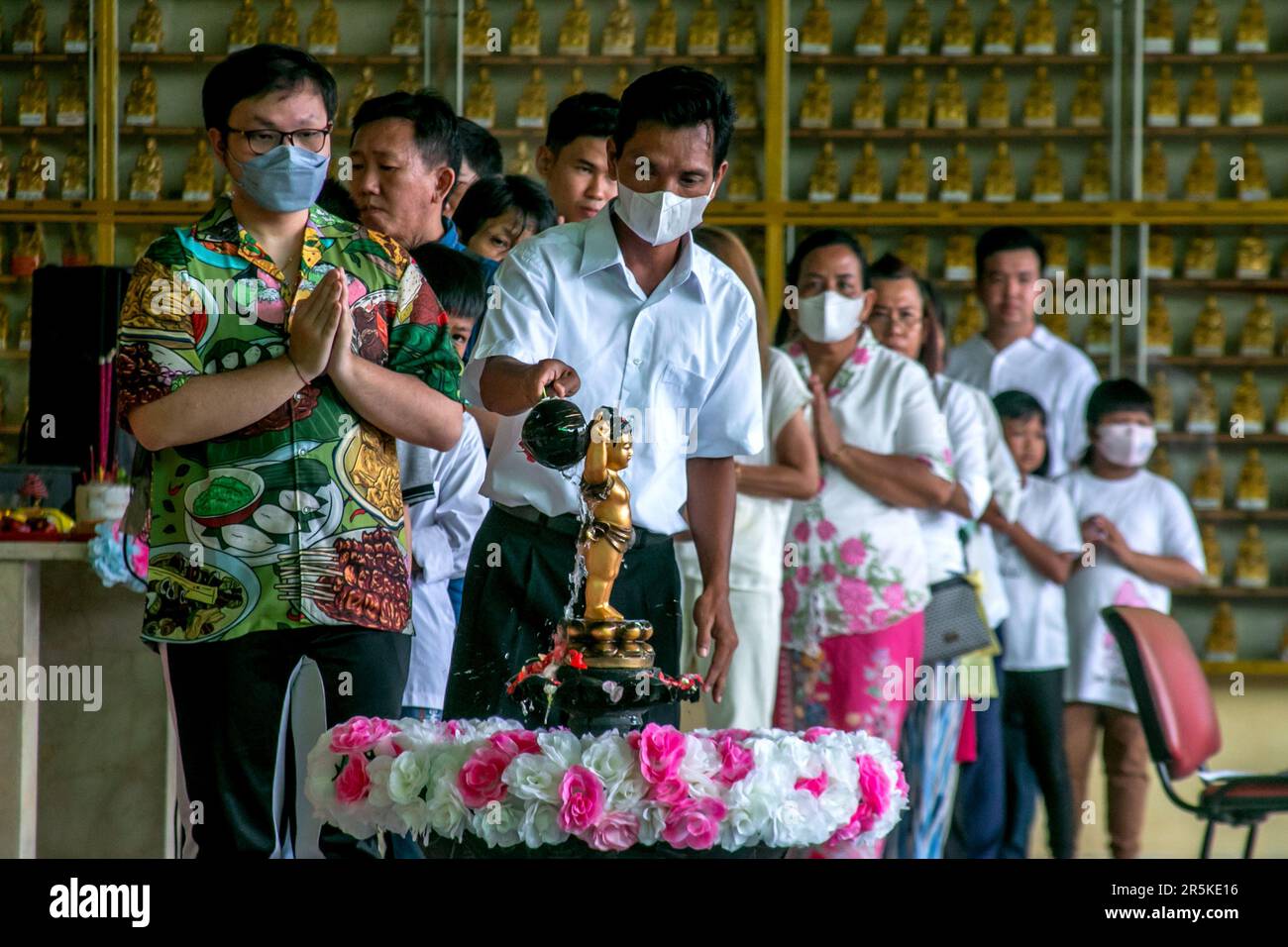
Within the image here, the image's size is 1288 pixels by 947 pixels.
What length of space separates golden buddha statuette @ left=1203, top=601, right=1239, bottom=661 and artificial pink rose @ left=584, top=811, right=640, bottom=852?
515 centimetres

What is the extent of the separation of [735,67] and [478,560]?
15.3 feet

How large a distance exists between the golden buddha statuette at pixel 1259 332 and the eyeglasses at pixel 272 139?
504cm

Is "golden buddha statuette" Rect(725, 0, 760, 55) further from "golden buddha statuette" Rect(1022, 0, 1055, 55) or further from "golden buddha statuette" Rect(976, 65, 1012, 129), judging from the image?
"golden buddha statuette" Rect(1022, 0, 1055, 55)

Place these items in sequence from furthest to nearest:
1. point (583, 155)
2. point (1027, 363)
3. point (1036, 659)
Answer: point (1027, 363), point (1036, 659), point (583, 155)

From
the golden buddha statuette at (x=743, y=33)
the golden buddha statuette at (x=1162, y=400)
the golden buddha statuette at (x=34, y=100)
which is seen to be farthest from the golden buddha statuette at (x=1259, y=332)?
the golden buddha statuette at (x=34, y=100)

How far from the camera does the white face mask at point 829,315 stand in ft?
11.2

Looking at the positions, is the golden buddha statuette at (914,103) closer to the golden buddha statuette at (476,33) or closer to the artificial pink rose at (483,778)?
the golden buddha statuette at (476,33)

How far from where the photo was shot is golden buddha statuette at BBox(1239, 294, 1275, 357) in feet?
20.8

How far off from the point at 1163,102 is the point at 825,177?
4.20ft

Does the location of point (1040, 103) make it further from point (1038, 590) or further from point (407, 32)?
point (1038, 590)

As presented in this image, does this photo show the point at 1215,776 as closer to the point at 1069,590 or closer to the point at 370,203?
the point at 1069,590

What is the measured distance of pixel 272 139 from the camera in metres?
2.02

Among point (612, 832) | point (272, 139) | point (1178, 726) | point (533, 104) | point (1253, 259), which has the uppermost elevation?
point (533, 104)

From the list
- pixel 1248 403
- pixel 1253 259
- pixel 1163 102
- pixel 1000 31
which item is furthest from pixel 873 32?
pixel 1248 403
